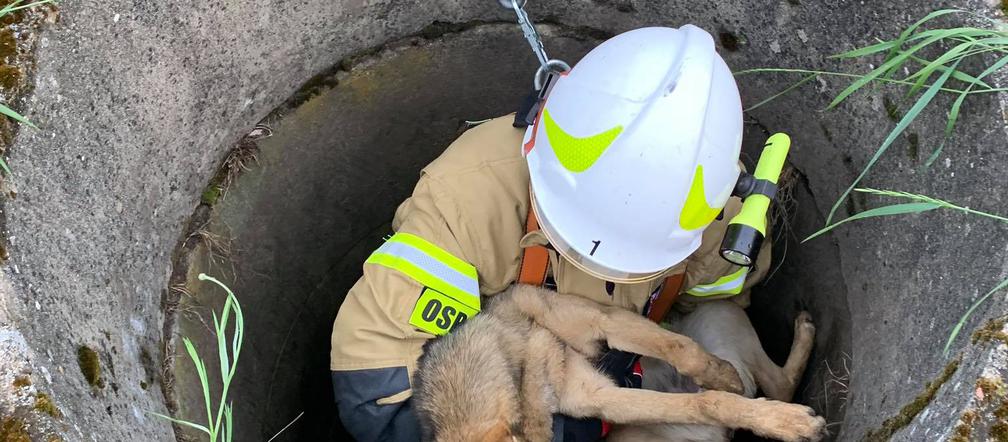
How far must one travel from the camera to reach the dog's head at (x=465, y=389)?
8.05 feet

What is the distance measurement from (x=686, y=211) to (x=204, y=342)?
1867 mm

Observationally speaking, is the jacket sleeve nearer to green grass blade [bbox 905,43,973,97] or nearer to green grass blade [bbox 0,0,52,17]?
green grass blade [bbox 0,0,52,17]

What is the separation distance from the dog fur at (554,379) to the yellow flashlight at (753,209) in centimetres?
56

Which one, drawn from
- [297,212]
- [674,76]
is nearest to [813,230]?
[674,76]

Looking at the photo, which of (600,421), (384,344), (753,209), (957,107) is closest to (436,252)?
(384,344)

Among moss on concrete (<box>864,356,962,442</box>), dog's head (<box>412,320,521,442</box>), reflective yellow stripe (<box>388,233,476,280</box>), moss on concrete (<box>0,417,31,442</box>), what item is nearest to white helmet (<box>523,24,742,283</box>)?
reflective yellow stripe (<box>388,233,476,280</box>)

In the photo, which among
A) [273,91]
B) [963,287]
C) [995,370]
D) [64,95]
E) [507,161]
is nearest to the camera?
[995,370]

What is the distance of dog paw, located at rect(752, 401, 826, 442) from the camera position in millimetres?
2379

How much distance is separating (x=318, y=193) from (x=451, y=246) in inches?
40.3

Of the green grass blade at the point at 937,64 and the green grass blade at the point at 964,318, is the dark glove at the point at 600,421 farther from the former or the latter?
the green grass blade at the point at 937,64

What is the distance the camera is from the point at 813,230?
309cm

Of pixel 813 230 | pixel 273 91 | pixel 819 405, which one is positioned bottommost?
pixel 819 405

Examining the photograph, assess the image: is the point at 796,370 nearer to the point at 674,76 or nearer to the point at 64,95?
the point at 674,76

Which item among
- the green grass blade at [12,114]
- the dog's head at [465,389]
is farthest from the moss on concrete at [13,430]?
the dog's head at [465,389]
